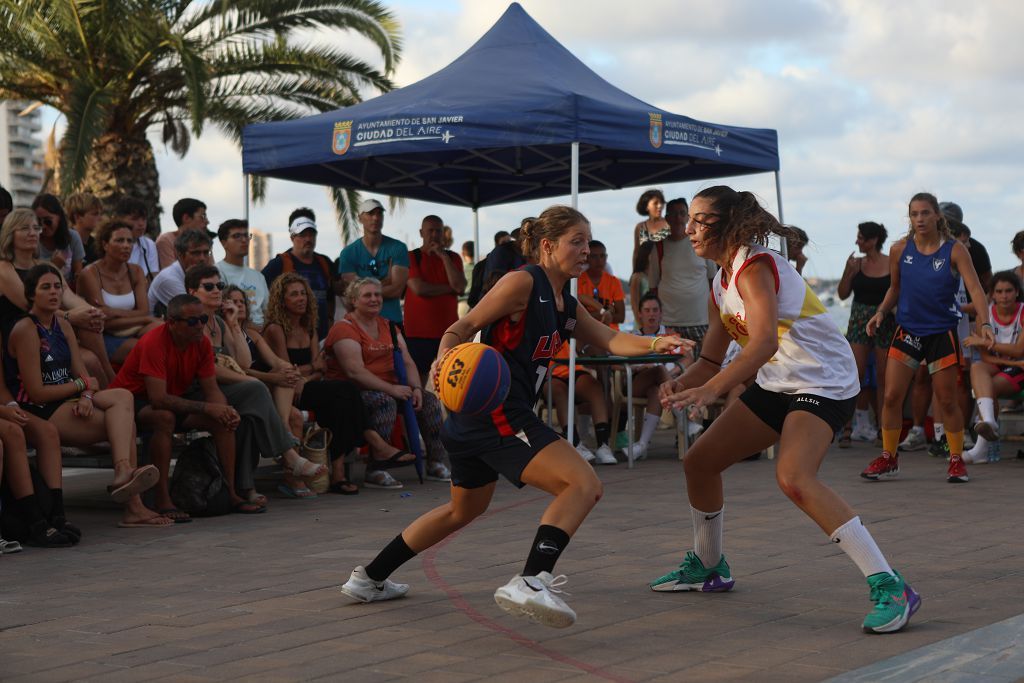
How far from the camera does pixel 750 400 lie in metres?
5.75

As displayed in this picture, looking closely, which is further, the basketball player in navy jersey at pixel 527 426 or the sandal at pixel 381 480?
the sandal at pixel 381 480

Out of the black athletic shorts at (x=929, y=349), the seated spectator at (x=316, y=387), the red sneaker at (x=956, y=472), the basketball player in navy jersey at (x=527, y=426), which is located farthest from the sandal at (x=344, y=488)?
the red sneaker at (x=956, y=472)

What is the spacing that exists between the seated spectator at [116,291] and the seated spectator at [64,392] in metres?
0.99

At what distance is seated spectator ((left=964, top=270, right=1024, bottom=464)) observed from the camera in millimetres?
11508

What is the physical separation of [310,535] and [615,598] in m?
2.68

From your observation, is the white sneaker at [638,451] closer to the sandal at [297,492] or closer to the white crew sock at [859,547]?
the sandal at [297,492]

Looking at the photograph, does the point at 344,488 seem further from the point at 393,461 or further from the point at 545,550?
the point at 545,550

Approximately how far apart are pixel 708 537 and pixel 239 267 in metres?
6.07

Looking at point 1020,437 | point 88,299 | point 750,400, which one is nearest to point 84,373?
point 88,299

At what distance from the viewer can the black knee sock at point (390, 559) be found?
18.6 ft

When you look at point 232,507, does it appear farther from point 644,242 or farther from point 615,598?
point 644,242

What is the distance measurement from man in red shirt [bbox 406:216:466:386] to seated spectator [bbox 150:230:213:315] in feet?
8.98

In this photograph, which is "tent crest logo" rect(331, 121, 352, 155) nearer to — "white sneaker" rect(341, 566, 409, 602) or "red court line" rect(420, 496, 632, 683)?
"red court line" rect(420, 496, 632, 683)

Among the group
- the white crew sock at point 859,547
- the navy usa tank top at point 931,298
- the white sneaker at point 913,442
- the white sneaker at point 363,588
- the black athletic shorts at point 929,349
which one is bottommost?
the white sneaker at point 913,442
